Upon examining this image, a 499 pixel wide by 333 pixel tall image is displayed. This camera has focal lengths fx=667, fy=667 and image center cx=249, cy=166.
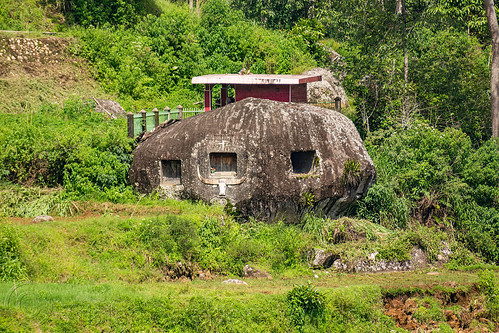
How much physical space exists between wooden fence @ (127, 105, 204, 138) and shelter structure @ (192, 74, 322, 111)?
1.76 metres

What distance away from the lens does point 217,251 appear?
19.0 metres

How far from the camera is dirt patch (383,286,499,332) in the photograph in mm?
17359

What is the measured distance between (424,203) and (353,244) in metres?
4.90

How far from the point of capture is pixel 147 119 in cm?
2372

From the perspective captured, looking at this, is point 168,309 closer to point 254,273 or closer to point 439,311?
point 254,273

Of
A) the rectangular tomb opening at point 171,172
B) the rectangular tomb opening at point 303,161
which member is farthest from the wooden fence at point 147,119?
the rectangular tomb opening at point 303,161

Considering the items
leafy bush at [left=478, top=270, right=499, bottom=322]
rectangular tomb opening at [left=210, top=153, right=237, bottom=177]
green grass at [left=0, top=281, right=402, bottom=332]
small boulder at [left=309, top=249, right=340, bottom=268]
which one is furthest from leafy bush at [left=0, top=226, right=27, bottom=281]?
leafy bush at [left=478, top=270, right=499, bottom=322]

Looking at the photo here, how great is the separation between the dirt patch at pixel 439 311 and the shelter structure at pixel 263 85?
1005cm

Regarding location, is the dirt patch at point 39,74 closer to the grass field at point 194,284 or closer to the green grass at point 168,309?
the grass field at point 194,284

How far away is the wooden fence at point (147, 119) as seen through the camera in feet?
75.2

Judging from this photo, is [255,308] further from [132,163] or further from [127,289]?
[132,163]

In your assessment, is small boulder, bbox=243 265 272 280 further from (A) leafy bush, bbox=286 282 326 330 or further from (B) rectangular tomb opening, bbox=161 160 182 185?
(B) rectangular tomb opening, bbox=161 160 182 185

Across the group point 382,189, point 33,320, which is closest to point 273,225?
point 382,189

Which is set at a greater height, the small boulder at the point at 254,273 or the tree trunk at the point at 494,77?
the tree trunk at the point at 494,77
